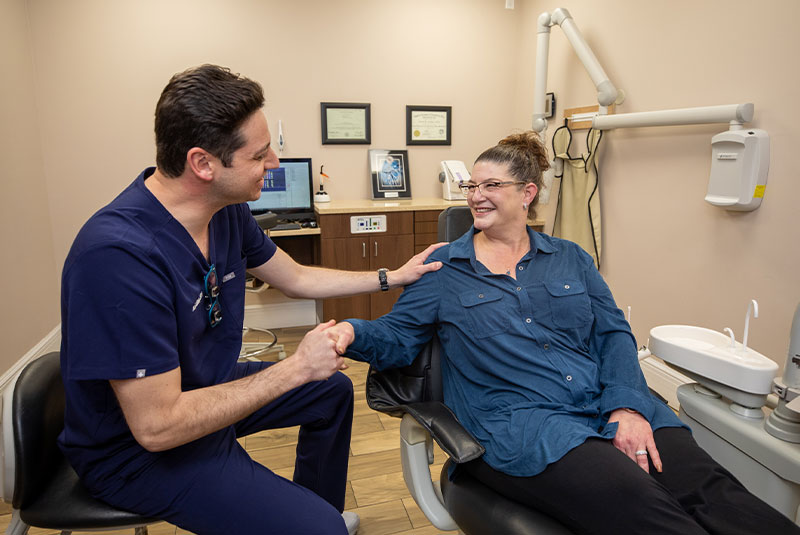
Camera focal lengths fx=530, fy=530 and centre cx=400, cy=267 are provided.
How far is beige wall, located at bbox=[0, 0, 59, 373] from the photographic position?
269 centimetres

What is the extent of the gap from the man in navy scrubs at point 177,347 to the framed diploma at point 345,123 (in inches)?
96.3

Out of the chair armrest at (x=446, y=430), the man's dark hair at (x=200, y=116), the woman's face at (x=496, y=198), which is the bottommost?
the chair armrest at (x=446, y=430)

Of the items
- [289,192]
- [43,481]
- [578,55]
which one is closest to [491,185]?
[43,481]

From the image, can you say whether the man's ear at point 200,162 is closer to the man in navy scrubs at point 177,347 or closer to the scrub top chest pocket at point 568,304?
the man in navy scrubs at point 177,347

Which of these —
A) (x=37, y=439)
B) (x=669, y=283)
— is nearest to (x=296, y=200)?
(x=669, y=283)

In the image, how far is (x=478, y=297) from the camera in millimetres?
1510

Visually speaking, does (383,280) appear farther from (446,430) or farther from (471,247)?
(446,430)

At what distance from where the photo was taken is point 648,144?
2.68m

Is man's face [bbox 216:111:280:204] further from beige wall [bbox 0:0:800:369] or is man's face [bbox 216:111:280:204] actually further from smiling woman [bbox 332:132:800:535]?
beige wall [bbox 0:0:800:369]

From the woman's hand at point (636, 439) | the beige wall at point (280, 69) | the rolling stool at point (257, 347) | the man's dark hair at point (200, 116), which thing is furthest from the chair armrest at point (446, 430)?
the beige wall at point (280, 69)

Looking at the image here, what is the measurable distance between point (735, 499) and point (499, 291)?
2.36ft

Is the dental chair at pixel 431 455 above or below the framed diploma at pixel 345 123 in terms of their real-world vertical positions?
below

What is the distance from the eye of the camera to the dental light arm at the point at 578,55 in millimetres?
2793

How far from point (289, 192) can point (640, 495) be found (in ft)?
9.86
